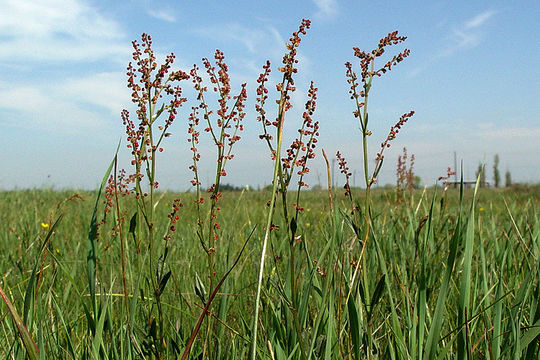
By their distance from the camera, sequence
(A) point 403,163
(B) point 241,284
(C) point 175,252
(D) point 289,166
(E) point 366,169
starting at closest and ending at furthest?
(E) point 366,169
(D) point 289,166
(B) point 241,284
(C) point 175,252
(A) point 403,163

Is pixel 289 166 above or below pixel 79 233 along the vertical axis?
above

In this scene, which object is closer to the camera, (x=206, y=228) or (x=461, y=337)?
(x=461, y=337)

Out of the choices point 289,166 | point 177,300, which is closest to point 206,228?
point 177,300

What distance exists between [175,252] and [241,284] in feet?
3.85

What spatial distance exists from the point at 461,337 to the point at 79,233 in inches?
177

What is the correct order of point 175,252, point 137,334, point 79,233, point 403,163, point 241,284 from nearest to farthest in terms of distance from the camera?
point 137,334
point 241,284
point 175,252
point 403,163
point 79,233

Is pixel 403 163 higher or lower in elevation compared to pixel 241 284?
higher

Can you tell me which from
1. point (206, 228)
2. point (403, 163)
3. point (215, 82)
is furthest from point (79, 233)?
point (215, 82)

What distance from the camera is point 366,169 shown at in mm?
1401

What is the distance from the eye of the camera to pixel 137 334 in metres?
1.69

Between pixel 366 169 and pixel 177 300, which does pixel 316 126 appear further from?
pixel 177 300

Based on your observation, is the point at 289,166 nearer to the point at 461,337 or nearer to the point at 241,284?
the point at 461,337

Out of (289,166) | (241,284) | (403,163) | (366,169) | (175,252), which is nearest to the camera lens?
(366,169)

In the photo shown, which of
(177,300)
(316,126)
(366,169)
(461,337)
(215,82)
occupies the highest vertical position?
(215,82)
